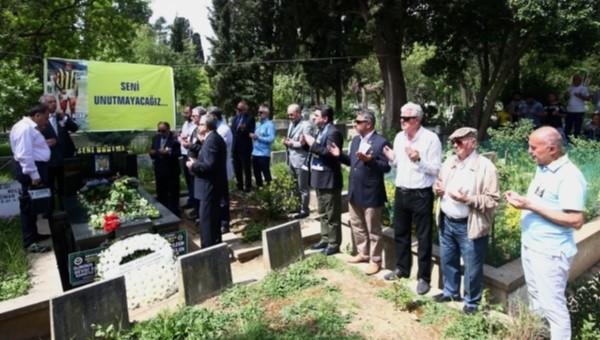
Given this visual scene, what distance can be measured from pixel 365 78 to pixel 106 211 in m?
29.3

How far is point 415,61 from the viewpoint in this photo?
33.5m

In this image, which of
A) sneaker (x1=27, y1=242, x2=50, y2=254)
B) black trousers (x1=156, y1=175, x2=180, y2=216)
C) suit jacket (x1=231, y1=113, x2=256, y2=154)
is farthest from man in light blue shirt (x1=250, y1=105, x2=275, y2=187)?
sneaker (x1=27, y1=242, x2=50, y2=254)

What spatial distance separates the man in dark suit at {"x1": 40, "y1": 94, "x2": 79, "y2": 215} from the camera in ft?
21.6

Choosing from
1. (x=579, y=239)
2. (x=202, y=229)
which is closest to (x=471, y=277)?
(x=579, y=239)

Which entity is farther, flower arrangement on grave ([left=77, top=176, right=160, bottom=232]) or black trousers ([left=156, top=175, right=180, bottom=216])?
black trousers ([left=156, top=175, right=180, bottom=216])

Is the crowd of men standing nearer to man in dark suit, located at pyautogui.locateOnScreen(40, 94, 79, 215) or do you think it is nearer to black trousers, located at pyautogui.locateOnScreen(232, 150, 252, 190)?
man in dark suit, located at pyautogui.locateOnScreen(40, 94, 79, 215)

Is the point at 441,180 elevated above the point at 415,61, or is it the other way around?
the point at 415,61

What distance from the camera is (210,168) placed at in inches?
202

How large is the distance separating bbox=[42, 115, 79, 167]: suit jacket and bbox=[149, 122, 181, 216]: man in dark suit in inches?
57.0

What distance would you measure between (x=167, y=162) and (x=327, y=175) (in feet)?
10.8

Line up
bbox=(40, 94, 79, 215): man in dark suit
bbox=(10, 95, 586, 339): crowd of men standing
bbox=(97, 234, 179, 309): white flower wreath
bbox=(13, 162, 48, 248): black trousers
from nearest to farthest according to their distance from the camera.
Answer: bbox=(10, 95, 586, 339): crowd of men standing < bbox=(97, 234, 179, 309): white flower wreath < bbox=(13, 162, 48, 248): black trousers < bbox=(40, 94, 79, 215): man in dark suit

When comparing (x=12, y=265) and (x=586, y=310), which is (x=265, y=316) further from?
(x=12, y=265)

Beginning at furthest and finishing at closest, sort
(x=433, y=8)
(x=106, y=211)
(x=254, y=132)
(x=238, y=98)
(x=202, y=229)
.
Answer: (x=238, y=98)
(x=433, y=8)
(x=254, y=132)
(x=106, y=211)
(x=202, y=229)

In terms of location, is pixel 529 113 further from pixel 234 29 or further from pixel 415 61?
pixel 415 61
